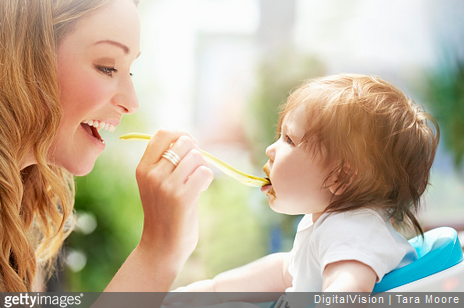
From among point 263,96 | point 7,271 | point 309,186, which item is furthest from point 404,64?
point 7,271

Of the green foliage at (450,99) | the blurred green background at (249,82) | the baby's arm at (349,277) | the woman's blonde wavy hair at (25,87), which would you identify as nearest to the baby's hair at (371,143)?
the baby's arm at (349,277)

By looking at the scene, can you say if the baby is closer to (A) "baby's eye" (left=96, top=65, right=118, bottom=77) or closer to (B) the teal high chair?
(B) the teal high chair

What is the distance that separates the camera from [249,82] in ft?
6.45

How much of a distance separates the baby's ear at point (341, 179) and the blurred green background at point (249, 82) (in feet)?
3.90

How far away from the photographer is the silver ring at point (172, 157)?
2.20 ft

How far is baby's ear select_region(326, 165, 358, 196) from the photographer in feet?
2.22

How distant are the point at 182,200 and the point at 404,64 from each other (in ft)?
4.98

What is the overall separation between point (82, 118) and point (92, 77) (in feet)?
0.23

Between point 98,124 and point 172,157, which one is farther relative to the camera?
point 98,124

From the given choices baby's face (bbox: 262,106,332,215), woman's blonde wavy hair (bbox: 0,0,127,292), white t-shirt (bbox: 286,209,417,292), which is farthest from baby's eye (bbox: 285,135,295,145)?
woman's blonde wavy hair (bbox: 0,0,127,292)

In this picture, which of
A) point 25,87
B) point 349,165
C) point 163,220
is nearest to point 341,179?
point 349,165

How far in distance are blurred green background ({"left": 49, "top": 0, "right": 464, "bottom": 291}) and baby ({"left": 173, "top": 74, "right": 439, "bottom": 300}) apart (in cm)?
116

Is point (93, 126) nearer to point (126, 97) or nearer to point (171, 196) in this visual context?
point (126, 97)

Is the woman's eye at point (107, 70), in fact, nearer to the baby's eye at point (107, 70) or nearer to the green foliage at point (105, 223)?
the baby's eye at point (107, 70)
